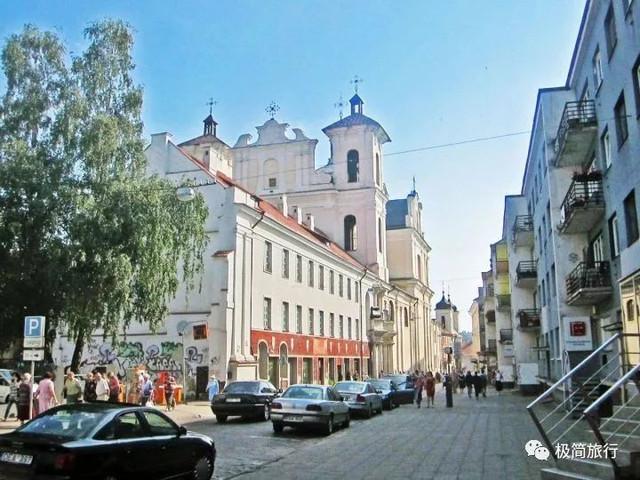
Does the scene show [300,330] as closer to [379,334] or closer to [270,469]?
[379,334]

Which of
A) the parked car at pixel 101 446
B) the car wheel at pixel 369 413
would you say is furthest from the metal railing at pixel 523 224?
the parked car at pixel 101 446

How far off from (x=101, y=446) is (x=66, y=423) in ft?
2.62

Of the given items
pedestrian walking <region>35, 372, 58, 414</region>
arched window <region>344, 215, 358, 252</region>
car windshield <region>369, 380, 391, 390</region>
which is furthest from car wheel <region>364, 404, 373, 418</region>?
arched window <region>344, 215, 358, 252</region>

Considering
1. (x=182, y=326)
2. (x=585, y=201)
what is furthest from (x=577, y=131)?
(x=182, y=326)

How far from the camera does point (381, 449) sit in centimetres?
1480

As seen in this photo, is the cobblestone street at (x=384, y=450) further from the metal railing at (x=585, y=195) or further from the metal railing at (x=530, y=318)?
the metal railing at (x=530, y=318)

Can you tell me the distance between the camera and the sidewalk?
19.1 meters

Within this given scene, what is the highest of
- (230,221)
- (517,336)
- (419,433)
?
(230,221)

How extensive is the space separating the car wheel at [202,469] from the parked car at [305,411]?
7.35 metres

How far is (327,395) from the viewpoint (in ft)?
62.2

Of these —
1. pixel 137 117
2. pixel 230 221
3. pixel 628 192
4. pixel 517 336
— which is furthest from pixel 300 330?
pixel 628 192

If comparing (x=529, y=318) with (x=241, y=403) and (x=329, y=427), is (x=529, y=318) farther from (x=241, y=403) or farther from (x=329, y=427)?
(x=329, y=427)

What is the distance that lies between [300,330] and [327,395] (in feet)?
68.1

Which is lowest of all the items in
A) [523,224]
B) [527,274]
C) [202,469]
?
[202,469]
